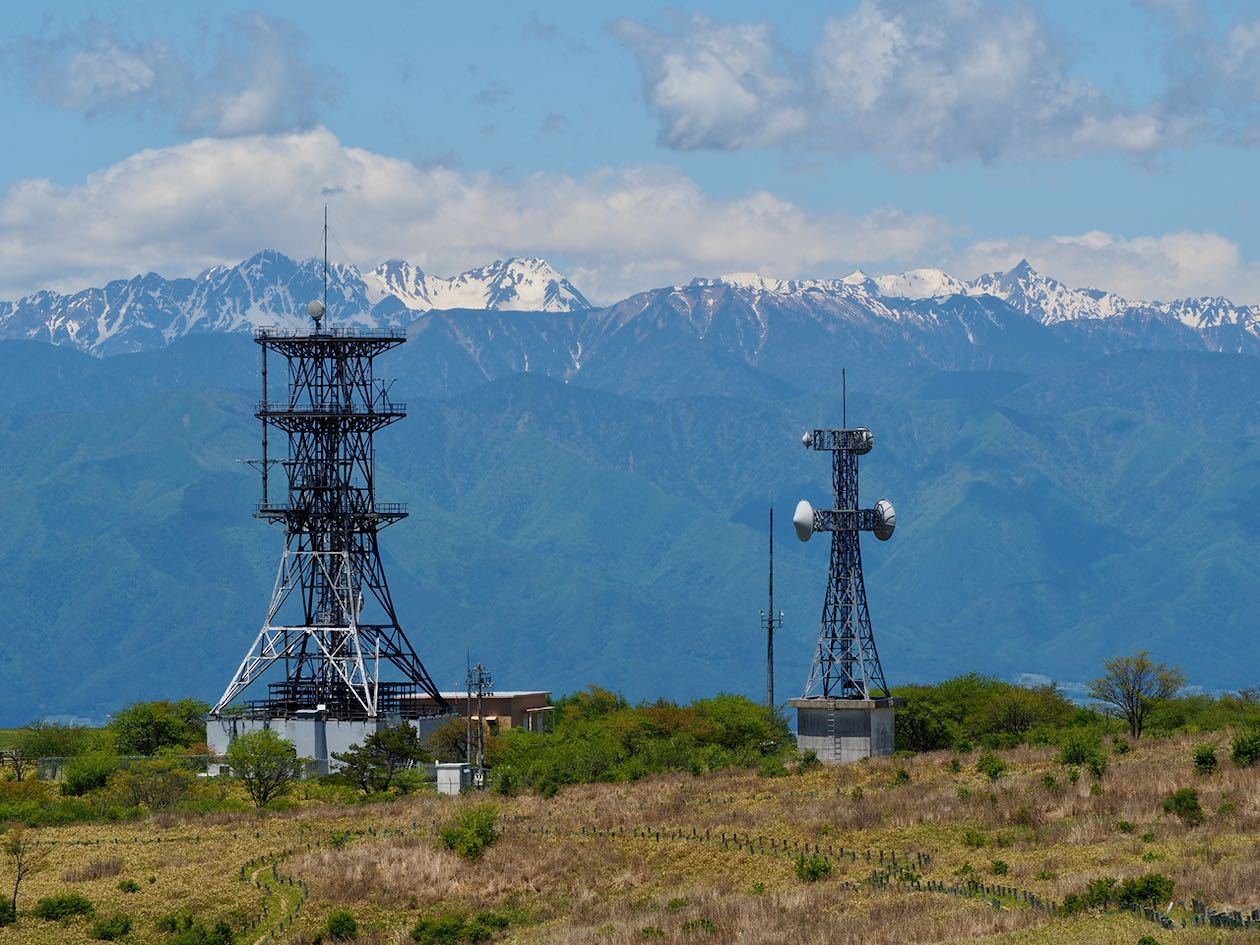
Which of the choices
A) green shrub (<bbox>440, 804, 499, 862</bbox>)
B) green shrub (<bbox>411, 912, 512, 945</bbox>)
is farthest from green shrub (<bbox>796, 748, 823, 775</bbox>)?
green shrub (<bbox>411, 912, 512, 945</bbox>)

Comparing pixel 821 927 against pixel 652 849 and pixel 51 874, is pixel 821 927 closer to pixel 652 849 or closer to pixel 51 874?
pixel 652 849

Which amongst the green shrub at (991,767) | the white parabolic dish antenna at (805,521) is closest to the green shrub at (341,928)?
the green shrub at (991,767)

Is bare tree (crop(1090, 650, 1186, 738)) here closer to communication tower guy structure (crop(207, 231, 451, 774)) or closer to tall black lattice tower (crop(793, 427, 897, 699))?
tall black lattice tower (crop(793, 427, 897, 699))

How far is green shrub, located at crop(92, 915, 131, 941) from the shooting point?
60.9 m

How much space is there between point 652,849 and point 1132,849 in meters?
15.0

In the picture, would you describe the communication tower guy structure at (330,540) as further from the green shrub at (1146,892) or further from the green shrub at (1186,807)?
the green shrub at (1146,892)

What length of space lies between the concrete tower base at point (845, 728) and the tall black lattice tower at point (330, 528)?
26134 millimetres

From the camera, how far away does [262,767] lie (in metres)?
94.4

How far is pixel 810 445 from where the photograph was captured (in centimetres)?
11731

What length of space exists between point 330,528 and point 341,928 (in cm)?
7163

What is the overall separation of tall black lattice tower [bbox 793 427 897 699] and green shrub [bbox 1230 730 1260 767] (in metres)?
39.0

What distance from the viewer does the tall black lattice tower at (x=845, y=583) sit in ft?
377

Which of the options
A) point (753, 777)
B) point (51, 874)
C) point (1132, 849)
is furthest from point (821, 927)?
point (753, 777)

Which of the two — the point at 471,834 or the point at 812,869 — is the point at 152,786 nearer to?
the point at 471,834
